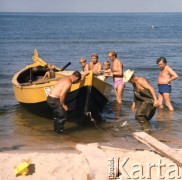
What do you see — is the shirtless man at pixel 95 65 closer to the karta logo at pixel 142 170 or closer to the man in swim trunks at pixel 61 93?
the man in swim trunks at pixel 61 93

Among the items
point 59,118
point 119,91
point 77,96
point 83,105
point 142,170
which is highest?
point 77,96

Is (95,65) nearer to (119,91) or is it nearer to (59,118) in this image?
(119,91)


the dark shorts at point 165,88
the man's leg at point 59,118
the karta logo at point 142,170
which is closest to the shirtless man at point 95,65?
the dark shorts at point 165,88

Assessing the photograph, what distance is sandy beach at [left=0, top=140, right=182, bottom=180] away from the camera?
6.09m

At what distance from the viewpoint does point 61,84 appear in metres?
9.12

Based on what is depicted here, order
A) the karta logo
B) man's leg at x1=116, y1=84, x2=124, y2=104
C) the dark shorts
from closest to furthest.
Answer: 1. the karta logo
2. the dark shorts
3. man's leg at x1=116, y1=84, x2=124, y2=104

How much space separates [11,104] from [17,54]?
1838 centimetres

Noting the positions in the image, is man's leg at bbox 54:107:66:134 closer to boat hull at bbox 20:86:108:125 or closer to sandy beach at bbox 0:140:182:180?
boat hull at bbox 20:86:108:125

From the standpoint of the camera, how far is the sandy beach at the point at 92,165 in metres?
6.09

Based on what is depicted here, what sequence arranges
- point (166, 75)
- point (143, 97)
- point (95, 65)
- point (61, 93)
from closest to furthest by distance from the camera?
point (143, 97) < point (61, 93) < point (166, 75) < point (95, 65)

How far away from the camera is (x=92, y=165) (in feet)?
20.4

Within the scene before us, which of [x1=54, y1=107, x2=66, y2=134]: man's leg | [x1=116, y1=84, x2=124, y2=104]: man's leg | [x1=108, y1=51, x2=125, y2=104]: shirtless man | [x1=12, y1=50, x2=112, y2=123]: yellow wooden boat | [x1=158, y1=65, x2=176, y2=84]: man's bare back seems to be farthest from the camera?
[x1=116, y1=84, x2=124, y2=104]: man's leg

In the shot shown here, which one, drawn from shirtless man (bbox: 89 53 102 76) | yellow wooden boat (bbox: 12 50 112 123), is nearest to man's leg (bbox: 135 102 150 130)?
yellow wooden boat (bbox: 12 50 112 123)

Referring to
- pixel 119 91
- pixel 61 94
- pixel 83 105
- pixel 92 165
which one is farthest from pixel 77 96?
pixel 92 165
